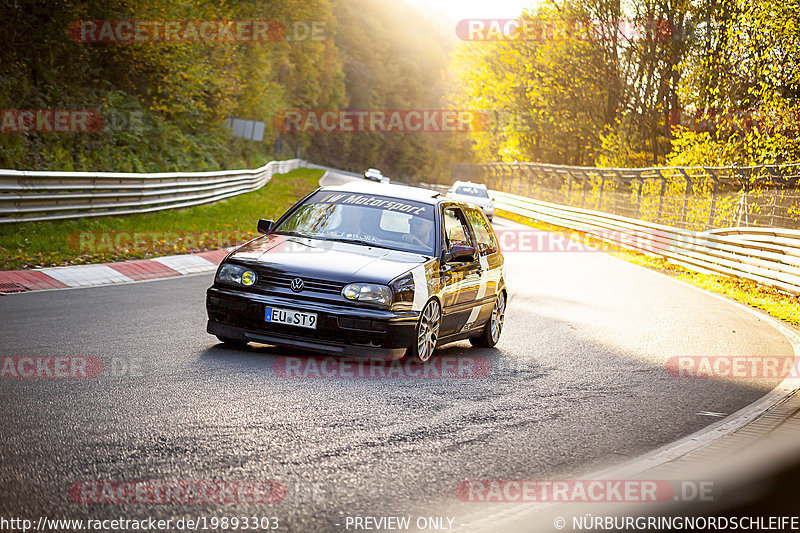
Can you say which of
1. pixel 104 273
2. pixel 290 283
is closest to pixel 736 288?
pixel 104 273

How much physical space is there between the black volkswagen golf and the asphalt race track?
0.37 metres

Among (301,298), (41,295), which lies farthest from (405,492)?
(41,295)

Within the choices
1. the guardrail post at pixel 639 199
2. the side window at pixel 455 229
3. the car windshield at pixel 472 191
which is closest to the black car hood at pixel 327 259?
the side window at pixel 455 229

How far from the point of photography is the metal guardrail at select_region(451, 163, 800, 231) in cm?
1867

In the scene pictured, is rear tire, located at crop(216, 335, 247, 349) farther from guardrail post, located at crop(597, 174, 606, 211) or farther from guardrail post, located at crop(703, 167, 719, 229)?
guardrail post, located at crop(597, 174, 606, 211)

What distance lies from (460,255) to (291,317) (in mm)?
1883

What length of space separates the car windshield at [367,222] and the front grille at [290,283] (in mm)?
1001

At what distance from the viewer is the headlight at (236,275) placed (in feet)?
26.0

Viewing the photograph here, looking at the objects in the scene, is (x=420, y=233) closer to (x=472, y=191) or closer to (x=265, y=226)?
(x=265, y=226)

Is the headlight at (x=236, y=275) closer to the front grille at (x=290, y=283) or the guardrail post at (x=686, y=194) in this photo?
the front grille at (x=290, y=283)

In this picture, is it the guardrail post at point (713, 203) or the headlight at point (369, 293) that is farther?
the guardrail post at point (713, 203)

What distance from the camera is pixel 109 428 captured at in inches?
209

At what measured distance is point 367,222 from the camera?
8.93m

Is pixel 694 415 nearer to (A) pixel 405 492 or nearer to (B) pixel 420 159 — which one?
(A) pixel 405 492
